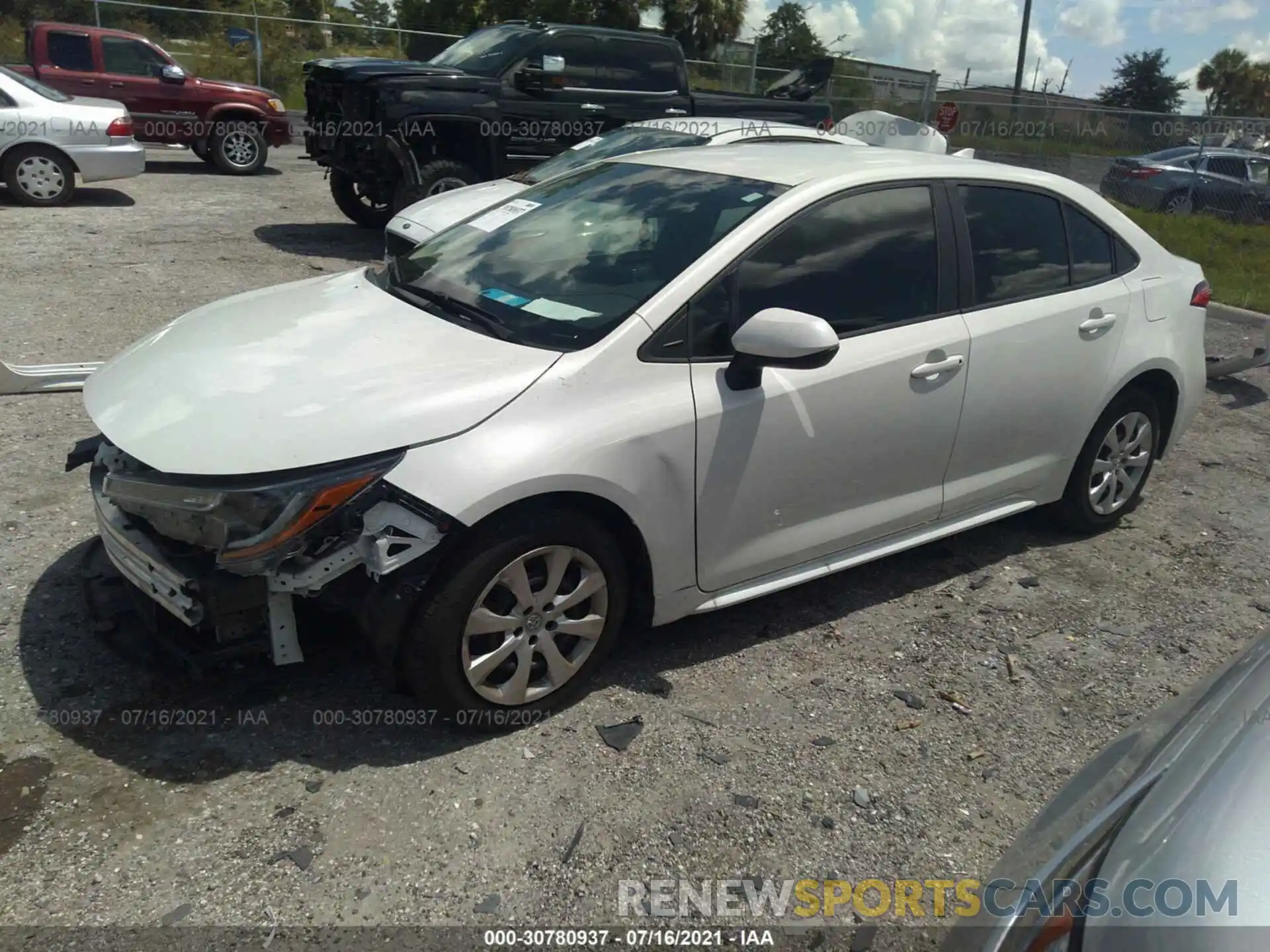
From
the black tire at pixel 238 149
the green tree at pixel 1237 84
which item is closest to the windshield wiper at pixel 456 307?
the black tire at pixel 238 149

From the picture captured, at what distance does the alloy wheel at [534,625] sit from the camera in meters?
2.97

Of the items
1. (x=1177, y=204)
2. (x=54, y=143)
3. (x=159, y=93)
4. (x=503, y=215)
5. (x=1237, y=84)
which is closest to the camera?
(x=503, y=215)

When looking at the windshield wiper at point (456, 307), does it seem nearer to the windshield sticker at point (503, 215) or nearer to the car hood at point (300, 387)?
the car hood at point (300, 387)

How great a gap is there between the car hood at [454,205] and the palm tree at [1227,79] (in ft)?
226

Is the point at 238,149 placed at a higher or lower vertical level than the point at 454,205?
higher

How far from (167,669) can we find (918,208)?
10.2ft

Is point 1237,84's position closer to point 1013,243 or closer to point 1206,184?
point 1206,184

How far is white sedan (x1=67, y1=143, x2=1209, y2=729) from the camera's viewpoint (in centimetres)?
279

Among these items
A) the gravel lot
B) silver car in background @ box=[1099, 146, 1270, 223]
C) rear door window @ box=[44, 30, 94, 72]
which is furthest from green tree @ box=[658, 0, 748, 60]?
the gravel lot

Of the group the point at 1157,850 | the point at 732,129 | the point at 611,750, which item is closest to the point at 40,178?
the point at 732,129

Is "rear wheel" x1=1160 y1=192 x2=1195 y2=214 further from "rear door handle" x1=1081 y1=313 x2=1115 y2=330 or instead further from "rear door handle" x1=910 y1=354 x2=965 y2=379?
"rear door handle" x1=910 y1=354 x2=965 y2=379

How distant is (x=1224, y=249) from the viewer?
13742 millimetres

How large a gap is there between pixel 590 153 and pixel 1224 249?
9.93 metres

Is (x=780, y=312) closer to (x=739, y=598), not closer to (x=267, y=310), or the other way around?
(x=739, y=598)
